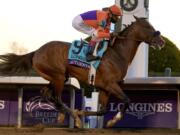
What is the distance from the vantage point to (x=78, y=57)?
8.84 metres

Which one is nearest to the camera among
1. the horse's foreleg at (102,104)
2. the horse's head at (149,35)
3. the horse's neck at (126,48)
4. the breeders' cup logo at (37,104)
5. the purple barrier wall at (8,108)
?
the horse's foreleg at (102,104)

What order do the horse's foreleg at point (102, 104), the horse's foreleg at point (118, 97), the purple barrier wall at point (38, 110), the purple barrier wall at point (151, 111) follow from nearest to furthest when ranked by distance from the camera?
the horse's foreleg at point (118, 97) → the horse's foreleg at point (102, 104) → the purple barrier wall at point (151, 111) → the purple barrier wall at point (38, 110)

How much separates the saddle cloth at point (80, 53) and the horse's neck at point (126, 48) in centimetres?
29

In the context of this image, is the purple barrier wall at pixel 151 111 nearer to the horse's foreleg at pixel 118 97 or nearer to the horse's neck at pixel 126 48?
the horse's neck at pixel 126 48

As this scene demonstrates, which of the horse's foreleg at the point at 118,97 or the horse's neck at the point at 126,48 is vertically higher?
the horse's neck at the point at 126,48

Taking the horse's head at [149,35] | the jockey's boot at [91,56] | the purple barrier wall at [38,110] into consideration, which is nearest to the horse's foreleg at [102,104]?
→ the jockey's boot at [91,56]

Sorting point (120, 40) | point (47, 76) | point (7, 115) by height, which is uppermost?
point (120, 40)

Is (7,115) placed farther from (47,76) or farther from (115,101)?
(47,76)

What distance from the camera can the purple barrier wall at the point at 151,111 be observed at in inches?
500

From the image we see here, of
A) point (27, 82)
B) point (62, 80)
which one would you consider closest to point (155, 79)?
point (27, 82)

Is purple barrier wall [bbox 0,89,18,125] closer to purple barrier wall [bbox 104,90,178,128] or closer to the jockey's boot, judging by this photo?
purple barrier wall [bbox 104,90,178,128]

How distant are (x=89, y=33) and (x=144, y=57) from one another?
28.1 feet

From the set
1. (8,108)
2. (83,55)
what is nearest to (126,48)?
(83,55)

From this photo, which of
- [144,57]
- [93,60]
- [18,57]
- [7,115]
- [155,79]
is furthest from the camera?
A: [144,57]
